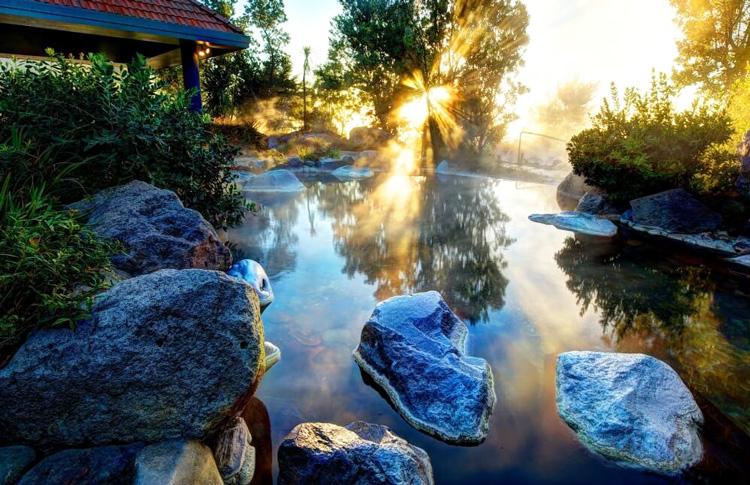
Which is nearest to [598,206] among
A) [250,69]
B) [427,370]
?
[427,370]

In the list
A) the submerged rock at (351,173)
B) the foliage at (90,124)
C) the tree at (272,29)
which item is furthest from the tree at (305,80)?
the foliage at (90,124)

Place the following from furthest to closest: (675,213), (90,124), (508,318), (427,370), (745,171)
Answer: (675,213), (745,171), (508,318), (90,124), (427,370)

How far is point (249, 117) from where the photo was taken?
32656 mm

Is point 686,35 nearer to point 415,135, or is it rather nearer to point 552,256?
point 415,135

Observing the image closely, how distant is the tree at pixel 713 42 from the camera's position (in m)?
23.0

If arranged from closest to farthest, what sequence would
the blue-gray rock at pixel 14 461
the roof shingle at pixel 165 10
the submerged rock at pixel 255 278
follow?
1. the blue-gray rock at pixel 14 461
2. the submerged rock at pixel 255 278
3. the roof shingle at pixel 165 10

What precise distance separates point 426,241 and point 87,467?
7175 millimetres

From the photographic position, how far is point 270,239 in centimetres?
866

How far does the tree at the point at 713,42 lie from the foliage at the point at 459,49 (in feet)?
33.5

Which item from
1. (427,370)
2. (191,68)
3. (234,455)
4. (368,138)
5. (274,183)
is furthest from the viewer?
(368,138)

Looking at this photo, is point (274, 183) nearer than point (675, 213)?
No

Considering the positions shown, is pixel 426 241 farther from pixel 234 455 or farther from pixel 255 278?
pixel 234 455

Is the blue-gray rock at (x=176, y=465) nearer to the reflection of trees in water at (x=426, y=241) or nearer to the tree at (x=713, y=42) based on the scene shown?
the reflection of trees in water at (x=426, y=241)

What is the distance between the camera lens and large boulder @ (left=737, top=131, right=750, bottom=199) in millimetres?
8844
